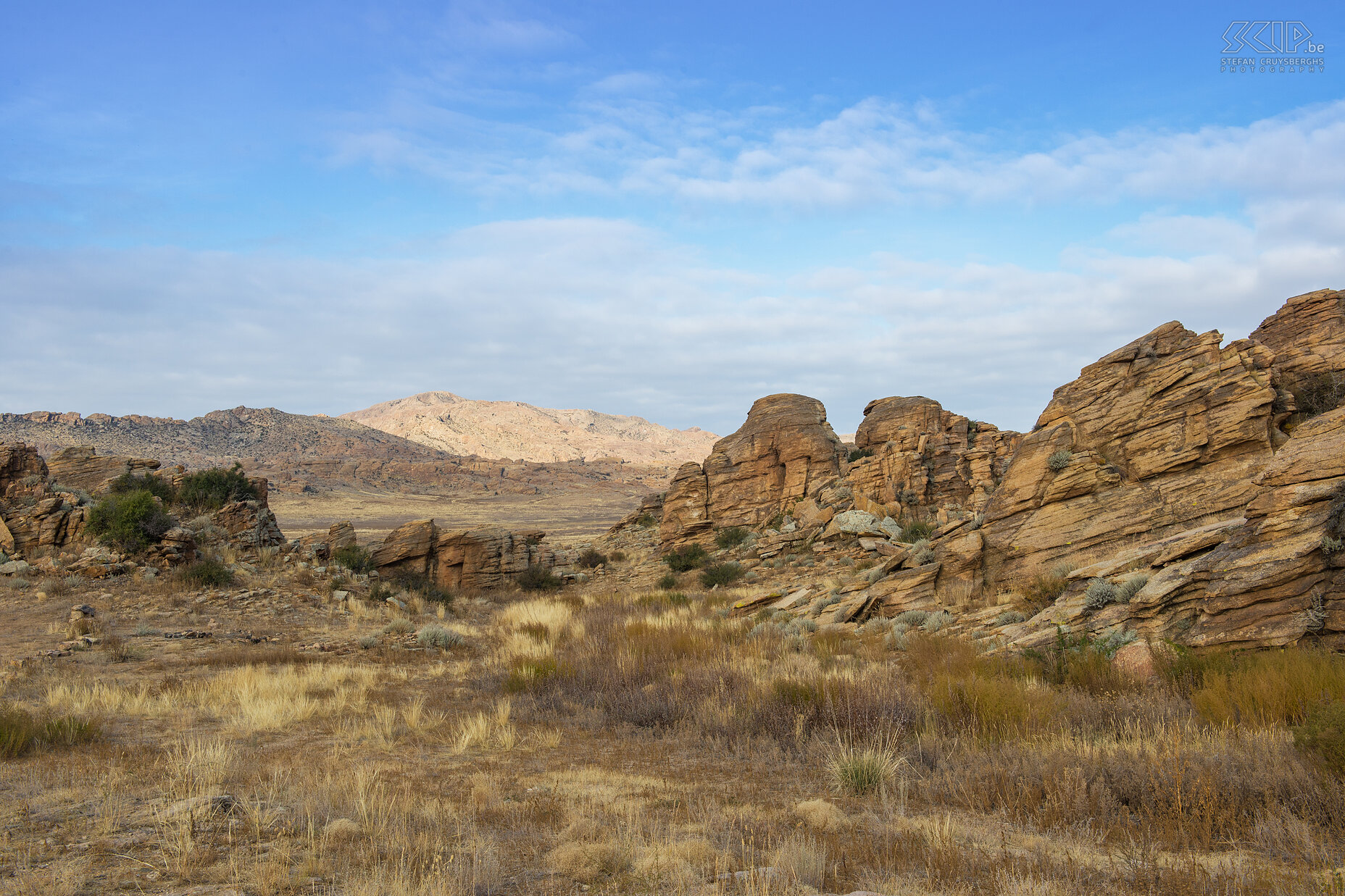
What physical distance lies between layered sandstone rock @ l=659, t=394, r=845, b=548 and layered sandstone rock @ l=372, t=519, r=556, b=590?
30.8 ft

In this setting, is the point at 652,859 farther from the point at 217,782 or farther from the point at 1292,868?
the point at 217,782

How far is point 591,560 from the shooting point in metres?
35.1

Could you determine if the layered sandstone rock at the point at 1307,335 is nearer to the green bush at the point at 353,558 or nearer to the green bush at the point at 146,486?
the green bush at the point at 353,558

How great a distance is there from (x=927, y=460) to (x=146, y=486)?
2979 cm

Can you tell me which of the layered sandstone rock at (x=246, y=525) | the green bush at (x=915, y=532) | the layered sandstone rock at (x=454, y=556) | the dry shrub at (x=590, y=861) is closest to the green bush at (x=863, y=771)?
the dry shrub at (x=590, y=861)

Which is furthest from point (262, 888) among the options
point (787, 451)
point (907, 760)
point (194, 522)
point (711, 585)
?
point (787, 451)

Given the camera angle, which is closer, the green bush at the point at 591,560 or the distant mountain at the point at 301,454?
the green bush at the point at 591,560

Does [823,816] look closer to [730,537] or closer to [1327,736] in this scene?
[1327,736]

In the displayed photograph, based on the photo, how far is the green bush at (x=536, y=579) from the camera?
1113 inches

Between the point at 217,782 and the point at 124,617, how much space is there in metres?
13.5

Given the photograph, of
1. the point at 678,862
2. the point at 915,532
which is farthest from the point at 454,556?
the point at 678,862

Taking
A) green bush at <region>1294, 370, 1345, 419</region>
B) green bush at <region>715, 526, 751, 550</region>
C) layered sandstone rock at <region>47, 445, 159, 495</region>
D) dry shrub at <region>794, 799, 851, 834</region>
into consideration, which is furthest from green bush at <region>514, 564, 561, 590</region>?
green bush at <region>1294, 370, 1345, 419</region>

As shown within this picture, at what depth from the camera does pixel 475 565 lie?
2755 centimetres

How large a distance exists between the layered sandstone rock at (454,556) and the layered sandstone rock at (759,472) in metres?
9.39
